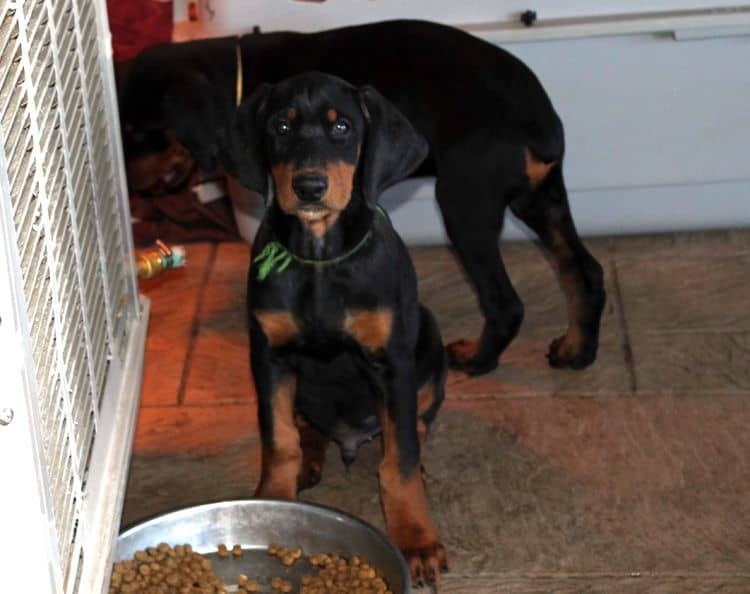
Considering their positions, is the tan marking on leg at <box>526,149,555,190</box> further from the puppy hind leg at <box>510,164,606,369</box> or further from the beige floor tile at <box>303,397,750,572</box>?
the beige floor tile at <box>303,397,750,572</box>

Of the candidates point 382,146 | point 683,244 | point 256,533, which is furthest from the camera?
point 683,244

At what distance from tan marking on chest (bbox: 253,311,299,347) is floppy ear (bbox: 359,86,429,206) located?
0.87 ft

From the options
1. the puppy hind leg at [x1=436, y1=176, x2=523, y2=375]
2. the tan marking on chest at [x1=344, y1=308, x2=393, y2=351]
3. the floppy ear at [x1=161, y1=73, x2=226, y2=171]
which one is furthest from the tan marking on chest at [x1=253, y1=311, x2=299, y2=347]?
the floppy ear at [x1=161, y1=73, x2=226, y2=171]

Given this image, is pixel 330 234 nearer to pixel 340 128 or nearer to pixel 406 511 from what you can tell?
pixel 340 128

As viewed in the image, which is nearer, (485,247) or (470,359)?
(485,247)

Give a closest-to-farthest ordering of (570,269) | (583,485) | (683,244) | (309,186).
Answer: (309,186) < (583,485) < (570,269) < (683,244)

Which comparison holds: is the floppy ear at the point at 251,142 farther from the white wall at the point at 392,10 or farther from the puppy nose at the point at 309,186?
the white wall at the point at 392,10

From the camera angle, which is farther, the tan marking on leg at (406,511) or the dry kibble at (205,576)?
the tan marking on leg at (406,511)

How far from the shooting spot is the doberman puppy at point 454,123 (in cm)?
300

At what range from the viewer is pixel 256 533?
251 centimetres

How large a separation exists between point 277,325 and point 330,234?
0.20 m

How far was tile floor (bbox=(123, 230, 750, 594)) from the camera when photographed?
8.42 ft

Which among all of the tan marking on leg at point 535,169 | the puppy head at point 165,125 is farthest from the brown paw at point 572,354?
the puppy head at point 165,125

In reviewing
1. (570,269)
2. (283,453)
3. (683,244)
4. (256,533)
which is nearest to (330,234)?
(283,453)
